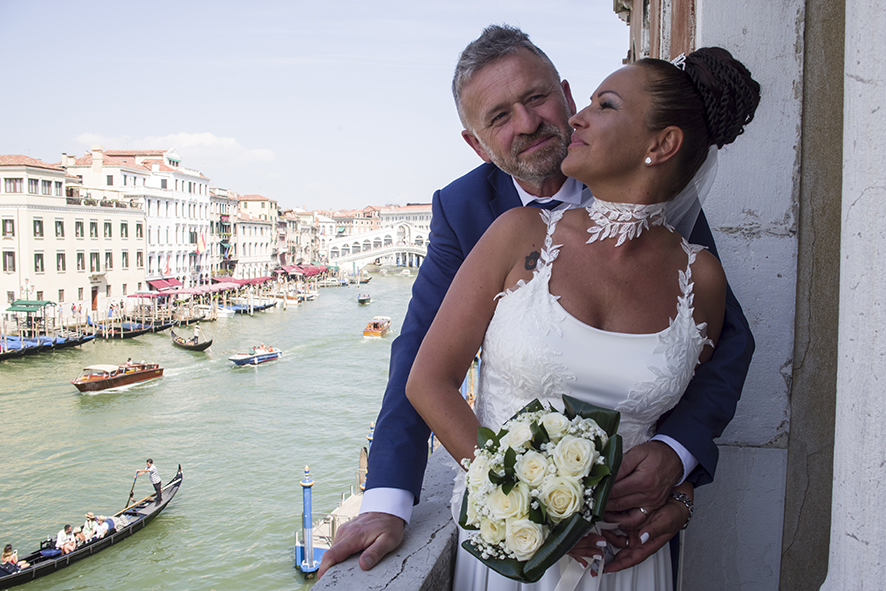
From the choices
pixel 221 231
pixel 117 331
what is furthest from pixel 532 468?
pixel 221 231

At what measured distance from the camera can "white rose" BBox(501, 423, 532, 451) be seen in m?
0.65

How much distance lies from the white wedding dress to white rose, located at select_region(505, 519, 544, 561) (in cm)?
15

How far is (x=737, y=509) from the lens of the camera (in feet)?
3.90

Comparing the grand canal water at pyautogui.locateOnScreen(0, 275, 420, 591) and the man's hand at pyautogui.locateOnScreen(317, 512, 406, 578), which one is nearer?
the man's hand at pyautogui.locateOnScreen(317, 512, 406, 578)

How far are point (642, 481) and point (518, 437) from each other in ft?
0.63

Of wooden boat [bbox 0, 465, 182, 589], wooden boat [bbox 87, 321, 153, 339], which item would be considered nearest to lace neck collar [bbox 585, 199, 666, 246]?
wooden boat [bbox 0, 465, 182, 589]

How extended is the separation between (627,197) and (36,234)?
18746 mm

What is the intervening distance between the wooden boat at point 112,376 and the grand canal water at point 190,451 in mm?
185

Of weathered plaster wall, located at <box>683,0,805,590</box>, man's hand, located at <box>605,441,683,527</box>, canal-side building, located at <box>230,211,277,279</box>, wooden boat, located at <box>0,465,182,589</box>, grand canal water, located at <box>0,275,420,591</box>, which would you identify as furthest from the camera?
canal-side building, located at <box>230,211,277,279</box>

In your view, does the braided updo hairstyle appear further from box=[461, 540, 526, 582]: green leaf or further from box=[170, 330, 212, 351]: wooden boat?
box=[170, 330, 212, 351]: wooden boat

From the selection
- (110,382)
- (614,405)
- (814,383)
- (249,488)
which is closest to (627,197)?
(614,405)

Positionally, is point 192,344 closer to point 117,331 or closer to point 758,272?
point 117,331

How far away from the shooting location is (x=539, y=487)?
635 mm

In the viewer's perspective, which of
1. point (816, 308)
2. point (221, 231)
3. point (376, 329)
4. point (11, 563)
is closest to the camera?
point (816, 308)
